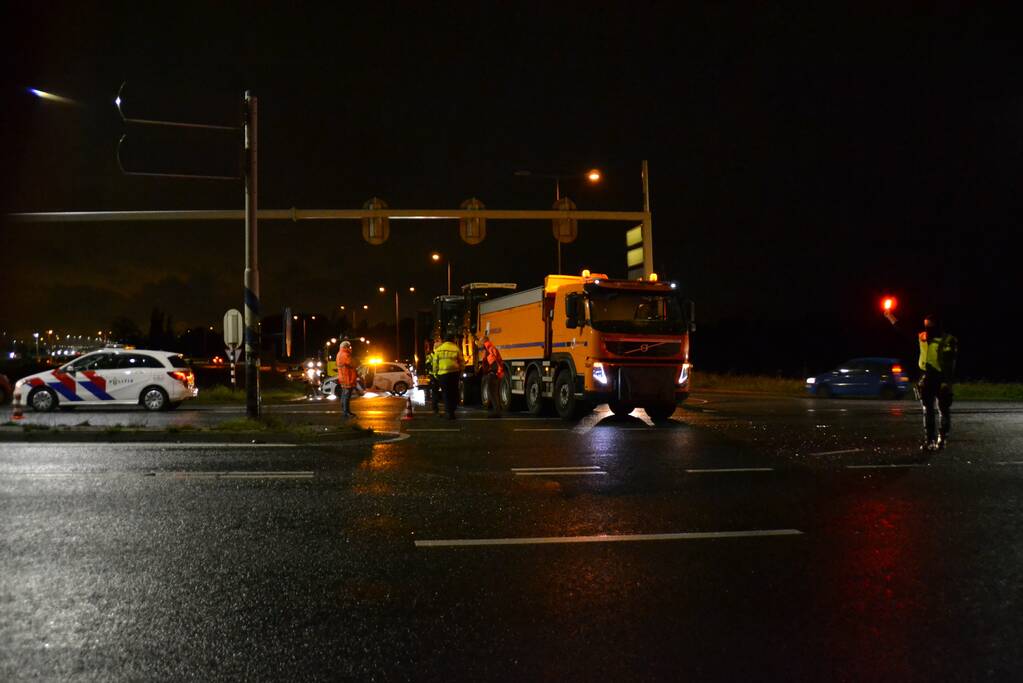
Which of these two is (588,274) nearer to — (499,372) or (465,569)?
(499,372)

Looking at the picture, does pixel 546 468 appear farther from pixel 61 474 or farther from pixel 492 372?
pixel 492 372

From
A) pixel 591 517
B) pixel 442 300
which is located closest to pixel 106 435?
pixel 591 517

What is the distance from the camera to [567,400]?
64.3 feet

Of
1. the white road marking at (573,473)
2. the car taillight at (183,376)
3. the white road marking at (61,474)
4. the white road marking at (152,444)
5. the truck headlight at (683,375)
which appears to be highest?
the car taillight at (183,376)

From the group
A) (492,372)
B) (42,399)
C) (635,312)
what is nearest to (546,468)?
(635,312)

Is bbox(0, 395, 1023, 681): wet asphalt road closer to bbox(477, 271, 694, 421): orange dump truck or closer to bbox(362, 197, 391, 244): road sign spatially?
bbox(477, 271, 694, 421): orange dump truck

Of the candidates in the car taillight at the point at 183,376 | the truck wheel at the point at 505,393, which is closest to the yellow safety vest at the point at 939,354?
the truck wheel at the point at 505,393

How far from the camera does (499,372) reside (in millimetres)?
22656

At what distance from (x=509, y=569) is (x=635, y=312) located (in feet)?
45.3

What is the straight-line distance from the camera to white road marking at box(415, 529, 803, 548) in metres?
6.62

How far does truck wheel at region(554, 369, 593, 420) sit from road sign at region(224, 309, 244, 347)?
22.0 feet

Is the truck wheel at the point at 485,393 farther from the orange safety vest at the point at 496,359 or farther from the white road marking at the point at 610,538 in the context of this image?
the white road marking at the point at 610,538

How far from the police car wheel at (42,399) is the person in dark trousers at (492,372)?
10368 millimetres

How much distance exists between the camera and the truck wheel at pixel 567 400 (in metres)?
19.4
